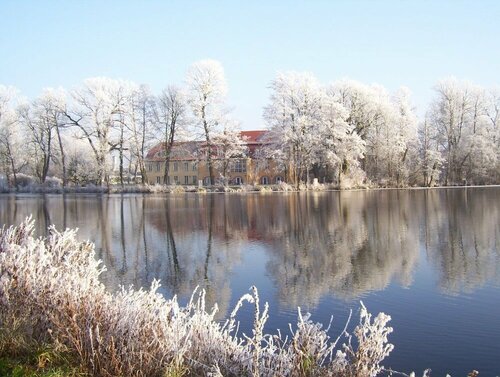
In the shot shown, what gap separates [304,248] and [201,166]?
186 feet

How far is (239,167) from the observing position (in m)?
70.6

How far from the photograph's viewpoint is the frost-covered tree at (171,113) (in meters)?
61.6

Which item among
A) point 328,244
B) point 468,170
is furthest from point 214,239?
point 468,170

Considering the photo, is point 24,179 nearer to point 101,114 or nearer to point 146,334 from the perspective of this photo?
point 101,114

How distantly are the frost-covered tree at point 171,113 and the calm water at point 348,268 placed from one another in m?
37.8

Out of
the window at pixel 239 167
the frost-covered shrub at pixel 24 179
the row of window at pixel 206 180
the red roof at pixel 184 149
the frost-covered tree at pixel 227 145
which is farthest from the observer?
the frost-covered shrub at pixel 24 179

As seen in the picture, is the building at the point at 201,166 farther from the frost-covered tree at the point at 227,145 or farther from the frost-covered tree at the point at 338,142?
the frost-covered tree at the point at 338,142

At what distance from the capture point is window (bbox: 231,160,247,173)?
70.3 m

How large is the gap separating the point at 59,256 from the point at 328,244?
37.4 ft

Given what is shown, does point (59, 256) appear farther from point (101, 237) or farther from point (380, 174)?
point (380, 174)

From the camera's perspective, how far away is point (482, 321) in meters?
8.25

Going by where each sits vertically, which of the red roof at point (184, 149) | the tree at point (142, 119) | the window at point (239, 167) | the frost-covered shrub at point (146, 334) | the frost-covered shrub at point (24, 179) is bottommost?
the frost-covered shrub at point (146, 334)

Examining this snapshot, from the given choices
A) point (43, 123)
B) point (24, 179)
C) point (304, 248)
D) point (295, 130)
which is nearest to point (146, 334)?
point (304, 248)

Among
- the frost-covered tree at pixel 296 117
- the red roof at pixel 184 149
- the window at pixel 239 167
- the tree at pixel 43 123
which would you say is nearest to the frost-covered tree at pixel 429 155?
the frost-covered tree at pixel 296 117
